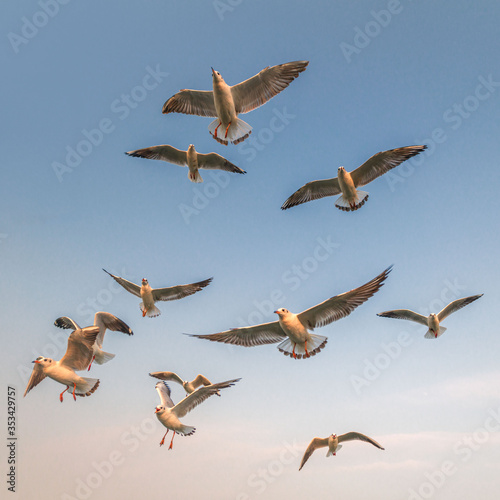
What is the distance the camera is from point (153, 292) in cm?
1641

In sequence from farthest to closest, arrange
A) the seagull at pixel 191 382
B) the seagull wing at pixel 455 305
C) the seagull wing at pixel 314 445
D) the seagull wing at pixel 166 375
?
1. the seagull wing at pixel 314 445
2. the seagull wing at pixel 166 375
3. the seagull wing at pixel 455 305
4. the seagull at pixel 191 382

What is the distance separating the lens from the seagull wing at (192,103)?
→ 14.4m

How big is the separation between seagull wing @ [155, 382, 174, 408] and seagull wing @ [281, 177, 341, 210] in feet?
20.7

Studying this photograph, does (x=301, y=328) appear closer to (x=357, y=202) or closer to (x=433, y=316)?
(x=357, y=202)

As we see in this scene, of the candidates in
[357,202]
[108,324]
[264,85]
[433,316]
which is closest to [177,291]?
[108,324]

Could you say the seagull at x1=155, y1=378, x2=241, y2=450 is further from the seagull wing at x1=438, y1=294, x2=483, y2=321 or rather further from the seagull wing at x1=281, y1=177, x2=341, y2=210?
the seagull wing at x1=438, y1=294, x2=483, y2=321

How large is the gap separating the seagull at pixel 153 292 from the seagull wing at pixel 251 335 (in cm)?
290

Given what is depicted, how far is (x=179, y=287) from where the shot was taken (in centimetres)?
1645

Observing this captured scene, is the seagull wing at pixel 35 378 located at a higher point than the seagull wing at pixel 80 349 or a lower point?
lower

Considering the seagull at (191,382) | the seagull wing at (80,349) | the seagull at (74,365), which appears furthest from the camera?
the seagull at (191,382)

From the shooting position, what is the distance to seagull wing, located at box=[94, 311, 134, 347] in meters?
16.3

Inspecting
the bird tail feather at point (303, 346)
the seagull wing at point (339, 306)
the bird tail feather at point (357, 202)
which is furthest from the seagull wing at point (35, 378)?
the bird tail feather at point (357, 202)

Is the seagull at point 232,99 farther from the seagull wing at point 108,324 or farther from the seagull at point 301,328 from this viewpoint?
the seagull wing at point 108,324

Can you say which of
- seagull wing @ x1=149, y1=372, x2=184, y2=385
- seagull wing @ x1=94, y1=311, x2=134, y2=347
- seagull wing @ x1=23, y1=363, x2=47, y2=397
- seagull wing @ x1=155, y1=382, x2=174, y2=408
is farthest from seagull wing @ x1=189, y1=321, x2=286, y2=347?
seagull wing @ x1=149, y1=372, x2=184, y2=385
